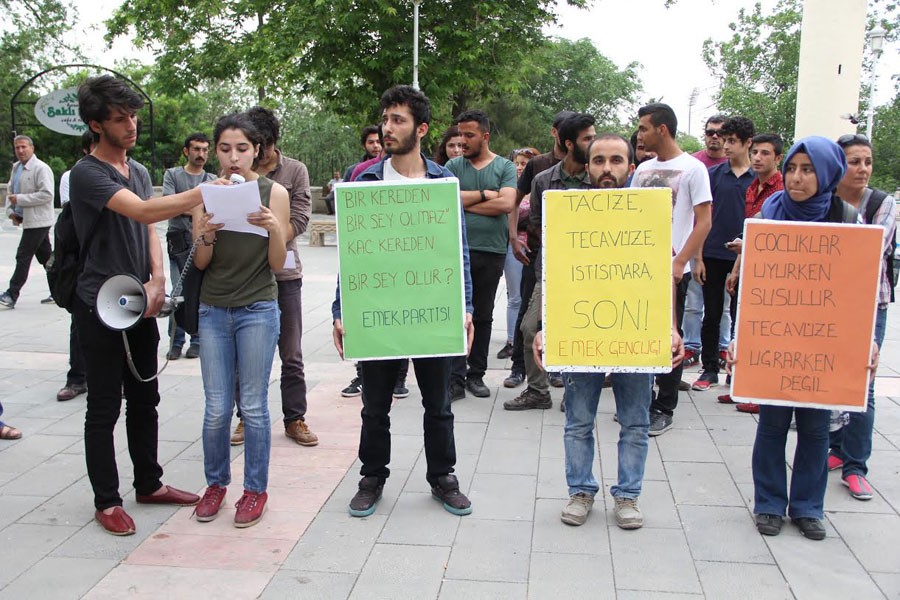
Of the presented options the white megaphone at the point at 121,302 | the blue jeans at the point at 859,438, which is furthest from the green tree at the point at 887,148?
the white megaphone at the point at 121,302

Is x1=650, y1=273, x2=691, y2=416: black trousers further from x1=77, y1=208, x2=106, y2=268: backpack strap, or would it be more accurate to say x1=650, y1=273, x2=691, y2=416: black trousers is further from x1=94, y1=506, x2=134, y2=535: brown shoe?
x1=77, y1=208, x2=106, y2=268: backpack strap

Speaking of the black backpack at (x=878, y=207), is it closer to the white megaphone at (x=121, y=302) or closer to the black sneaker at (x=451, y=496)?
the black sneaker at (x=451, y=496)

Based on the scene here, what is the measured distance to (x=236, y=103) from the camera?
45562mm

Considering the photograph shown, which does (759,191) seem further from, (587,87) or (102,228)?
(587,87)

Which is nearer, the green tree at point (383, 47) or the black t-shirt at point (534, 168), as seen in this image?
the black t-shirt at point (534, 168)

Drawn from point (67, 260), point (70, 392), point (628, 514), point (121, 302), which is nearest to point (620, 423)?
point (628, 514)

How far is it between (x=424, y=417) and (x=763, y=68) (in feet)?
155

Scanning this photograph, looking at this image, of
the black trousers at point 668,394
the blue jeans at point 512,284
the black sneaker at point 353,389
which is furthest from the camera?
the blue jeans at point 512,284

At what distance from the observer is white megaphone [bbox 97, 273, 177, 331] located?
370 cm

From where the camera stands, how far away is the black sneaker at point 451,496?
4.04m

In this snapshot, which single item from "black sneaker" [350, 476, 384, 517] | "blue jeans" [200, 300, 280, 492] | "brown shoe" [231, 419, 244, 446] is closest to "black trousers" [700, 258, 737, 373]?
"black sneaker" [350, 476, 384, 517]

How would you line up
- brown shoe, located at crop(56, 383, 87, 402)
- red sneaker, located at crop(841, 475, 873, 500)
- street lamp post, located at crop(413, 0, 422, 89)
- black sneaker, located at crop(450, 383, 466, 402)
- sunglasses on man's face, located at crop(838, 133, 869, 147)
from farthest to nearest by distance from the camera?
street lamp post, located at crop(413, 0, 422, 89), black sneaker, located at crop(450, 383, 466, 402), brown shoe, located at crop(56, 383, 87, 402), sunglasses on man's face, located at crop(838, 133, 869, 147), red sneaker, located at crop(841, 475, 873, 500)

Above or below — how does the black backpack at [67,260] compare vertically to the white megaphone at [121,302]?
above

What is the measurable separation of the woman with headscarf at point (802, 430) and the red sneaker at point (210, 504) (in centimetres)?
249
